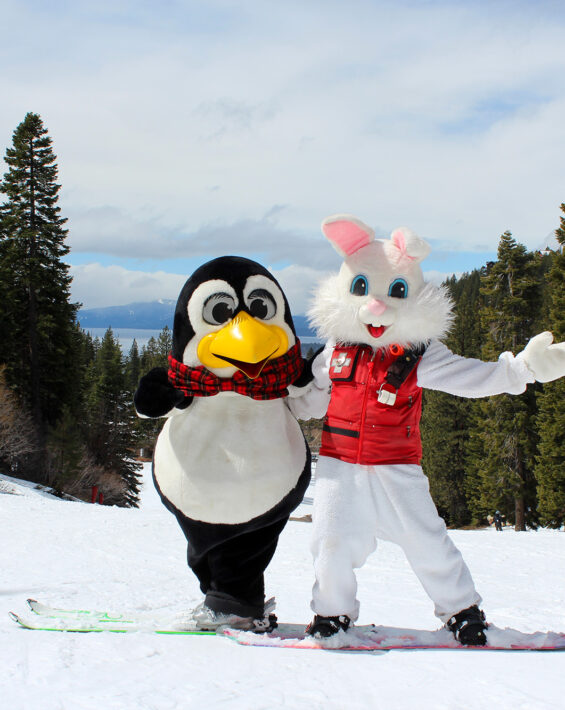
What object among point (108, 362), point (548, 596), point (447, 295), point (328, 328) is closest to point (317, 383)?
point (328, 328)

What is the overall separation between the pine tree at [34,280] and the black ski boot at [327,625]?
21.5 meters

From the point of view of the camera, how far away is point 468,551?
6270 millimetres

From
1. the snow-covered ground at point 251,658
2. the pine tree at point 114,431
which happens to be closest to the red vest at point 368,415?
the snow-covered ground at point 251,658

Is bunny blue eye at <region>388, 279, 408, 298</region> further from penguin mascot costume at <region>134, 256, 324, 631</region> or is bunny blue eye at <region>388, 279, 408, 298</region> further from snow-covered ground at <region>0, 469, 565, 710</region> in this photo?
snow-covered ground at <region>0, 469, 565, 710</region>

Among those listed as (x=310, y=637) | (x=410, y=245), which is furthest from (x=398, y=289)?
(x=310, y=637)

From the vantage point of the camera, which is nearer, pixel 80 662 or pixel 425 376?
pixel 80 662

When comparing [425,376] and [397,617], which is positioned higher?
[425,376]

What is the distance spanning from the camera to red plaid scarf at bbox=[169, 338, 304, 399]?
3.26 meters

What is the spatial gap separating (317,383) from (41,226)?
22.1 m

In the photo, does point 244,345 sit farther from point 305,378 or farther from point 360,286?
point 360,286

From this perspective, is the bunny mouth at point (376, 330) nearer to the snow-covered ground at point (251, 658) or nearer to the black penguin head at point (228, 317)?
the black penguin head at point (228, 317)

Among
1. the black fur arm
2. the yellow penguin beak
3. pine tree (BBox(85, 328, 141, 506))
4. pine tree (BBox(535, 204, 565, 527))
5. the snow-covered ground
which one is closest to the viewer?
the snow-covered ground

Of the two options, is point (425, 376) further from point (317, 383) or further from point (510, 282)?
point (510, 282)

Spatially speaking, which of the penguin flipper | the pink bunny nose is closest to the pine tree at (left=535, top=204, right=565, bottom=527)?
the pink bunny nose
